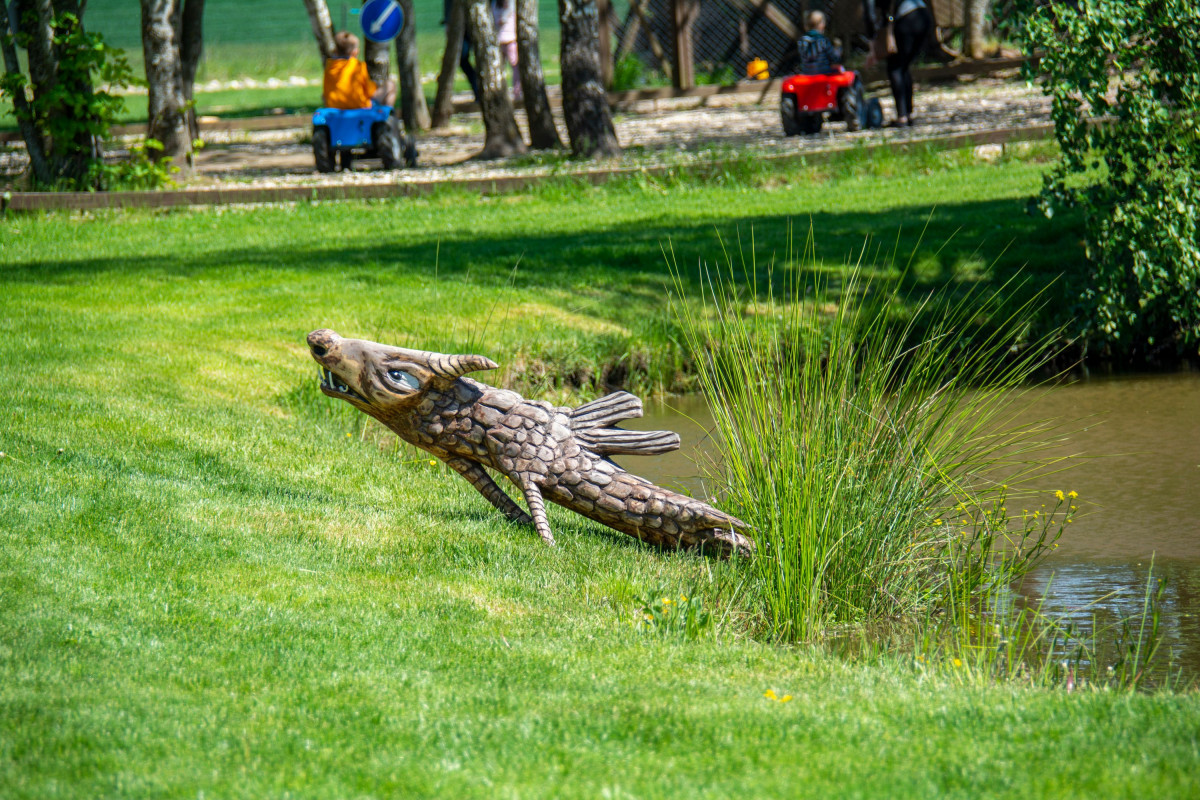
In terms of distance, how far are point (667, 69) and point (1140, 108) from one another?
1614 cm

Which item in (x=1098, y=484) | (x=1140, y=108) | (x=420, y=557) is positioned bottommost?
(x=1098, y=484)

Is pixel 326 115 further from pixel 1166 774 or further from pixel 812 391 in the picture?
pixel 1166 774

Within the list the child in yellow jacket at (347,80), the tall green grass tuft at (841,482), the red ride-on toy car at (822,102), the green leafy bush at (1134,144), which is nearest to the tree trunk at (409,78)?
the child in yellow jacket at (347,80)

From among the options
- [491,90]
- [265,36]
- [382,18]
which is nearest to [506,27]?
[382,18]

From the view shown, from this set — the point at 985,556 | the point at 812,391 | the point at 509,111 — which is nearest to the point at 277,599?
the point at 812,391

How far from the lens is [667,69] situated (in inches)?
915

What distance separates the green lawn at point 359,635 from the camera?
2.85 meters

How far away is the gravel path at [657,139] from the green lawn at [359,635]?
648cm

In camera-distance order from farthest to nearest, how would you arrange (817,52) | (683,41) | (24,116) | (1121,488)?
(683,41), (817,52), (24,116), (1121,488)

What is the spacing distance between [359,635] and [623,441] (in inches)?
68.0

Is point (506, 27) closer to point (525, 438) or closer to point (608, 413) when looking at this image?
point (608, 413)

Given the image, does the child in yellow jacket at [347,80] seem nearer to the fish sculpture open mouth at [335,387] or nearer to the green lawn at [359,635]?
the green lawn at [359,635]

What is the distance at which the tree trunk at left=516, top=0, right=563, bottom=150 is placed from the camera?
50.9 ft

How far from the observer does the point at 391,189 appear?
13508mm
